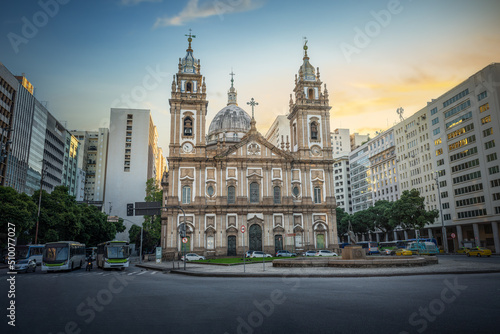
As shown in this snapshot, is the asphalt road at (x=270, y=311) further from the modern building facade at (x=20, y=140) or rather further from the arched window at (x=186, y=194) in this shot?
the modern building facade at (x=20, y=140)

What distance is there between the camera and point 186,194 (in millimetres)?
50562

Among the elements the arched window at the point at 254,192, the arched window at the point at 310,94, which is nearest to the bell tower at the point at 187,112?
the arched window at the point at 254,192

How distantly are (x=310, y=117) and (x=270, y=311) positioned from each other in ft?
160

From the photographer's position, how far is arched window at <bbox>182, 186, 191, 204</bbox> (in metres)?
50.3

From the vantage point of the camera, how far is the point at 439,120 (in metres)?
64.8

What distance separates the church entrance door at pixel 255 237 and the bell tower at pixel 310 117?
40.2 ft

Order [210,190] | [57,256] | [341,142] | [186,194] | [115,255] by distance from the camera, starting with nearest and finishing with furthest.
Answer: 1. [57,256]
2. [115,255]
3. [186,194]
4. [210,190]
5. [341,142]

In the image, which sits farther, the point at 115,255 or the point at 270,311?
the point at 115,255

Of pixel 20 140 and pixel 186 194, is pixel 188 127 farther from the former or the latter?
pixel 20 140

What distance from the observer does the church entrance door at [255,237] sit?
50.6 m

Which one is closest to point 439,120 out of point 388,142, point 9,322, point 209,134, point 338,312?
point 388,142

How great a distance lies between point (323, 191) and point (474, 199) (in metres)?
23.3

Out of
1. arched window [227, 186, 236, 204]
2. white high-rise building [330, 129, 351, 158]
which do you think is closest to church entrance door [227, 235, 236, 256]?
arched window [227, 186, 236, 204]

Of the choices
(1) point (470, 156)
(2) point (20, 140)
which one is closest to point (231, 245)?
(1) point (470, 156)
